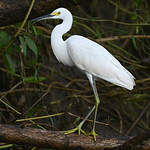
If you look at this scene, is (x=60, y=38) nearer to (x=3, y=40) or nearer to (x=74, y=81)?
(x=3, y=40)

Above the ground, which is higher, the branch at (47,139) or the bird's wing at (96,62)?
the bird's wing at (96,62)

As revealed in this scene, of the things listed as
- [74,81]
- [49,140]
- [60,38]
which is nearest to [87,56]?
[60,38]

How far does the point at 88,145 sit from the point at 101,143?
54 mm

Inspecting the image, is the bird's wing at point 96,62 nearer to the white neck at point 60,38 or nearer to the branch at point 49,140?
the white neck at point 60,38

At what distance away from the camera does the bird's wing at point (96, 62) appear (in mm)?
1719

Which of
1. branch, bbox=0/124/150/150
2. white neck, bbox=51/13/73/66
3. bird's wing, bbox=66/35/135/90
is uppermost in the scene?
white neck, bbox=51/13/73/66

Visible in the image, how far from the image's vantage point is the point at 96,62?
5.74 ft

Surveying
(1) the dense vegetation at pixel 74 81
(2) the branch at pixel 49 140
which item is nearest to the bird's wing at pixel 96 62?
(1) the dense vegetation at pixel 74 81

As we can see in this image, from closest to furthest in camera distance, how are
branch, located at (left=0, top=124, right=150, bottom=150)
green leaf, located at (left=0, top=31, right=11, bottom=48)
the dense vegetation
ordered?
branch, located at (left=0, top=124, right=150, bottom=150)
green leaf, located at (left=0, top=31, right=11, bottom=48)
the dense vegetation

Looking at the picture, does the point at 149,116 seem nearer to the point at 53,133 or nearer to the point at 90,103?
the point at 90,103

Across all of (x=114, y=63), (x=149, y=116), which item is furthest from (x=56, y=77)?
(x=114, y=63)

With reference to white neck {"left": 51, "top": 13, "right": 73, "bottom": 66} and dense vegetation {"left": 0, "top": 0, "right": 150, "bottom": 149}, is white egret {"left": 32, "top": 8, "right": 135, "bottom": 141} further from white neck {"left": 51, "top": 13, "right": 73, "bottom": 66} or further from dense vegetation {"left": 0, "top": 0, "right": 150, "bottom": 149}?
dense vegetation {"left": 0, "top": 0, "right": 150, "bottom": 149}

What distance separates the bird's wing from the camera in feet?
5.64

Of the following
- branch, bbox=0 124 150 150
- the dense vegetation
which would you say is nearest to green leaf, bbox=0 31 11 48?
the dense vegetation
